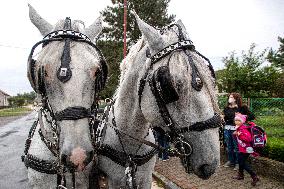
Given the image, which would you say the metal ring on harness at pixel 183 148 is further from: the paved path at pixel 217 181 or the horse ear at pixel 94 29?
the paved path at pixel 217 181

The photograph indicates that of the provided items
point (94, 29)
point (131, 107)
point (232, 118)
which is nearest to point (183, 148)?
point (131, 107)

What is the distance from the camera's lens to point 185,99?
92.5 inches

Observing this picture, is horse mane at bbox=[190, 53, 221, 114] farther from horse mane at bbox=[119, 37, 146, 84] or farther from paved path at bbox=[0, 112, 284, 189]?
paved path at bbox=[0, 112, 284, 189]

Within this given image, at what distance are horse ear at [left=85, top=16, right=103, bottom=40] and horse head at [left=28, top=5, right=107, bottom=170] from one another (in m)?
0.25

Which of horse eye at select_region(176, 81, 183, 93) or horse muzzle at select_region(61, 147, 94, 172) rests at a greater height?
horse eye at select_region(176, 81, 183, 93)

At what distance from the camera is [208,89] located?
242cm

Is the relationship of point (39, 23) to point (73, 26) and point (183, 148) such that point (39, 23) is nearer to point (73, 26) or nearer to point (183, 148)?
point (73, 26)

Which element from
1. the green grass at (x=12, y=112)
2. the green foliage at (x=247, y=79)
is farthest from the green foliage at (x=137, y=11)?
the green grass at (x=12, y=112)

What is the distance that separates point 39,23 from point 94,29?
475mm

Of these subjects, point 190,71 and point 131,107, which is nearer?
point 190,71

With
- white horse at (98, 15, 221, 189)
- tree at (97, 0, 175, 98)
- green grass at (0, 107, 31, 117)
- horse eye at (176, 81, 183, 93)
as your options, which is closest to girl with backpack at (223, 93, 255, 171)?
white horse at (98, 15, 221, 189)

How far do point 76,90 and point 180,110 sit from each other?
0.78 meters

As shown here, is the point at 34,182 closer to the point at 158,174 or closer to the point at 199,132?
the point at 199,132

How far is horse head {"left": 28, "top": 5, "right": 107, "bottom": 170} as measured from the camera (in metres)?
2.31
